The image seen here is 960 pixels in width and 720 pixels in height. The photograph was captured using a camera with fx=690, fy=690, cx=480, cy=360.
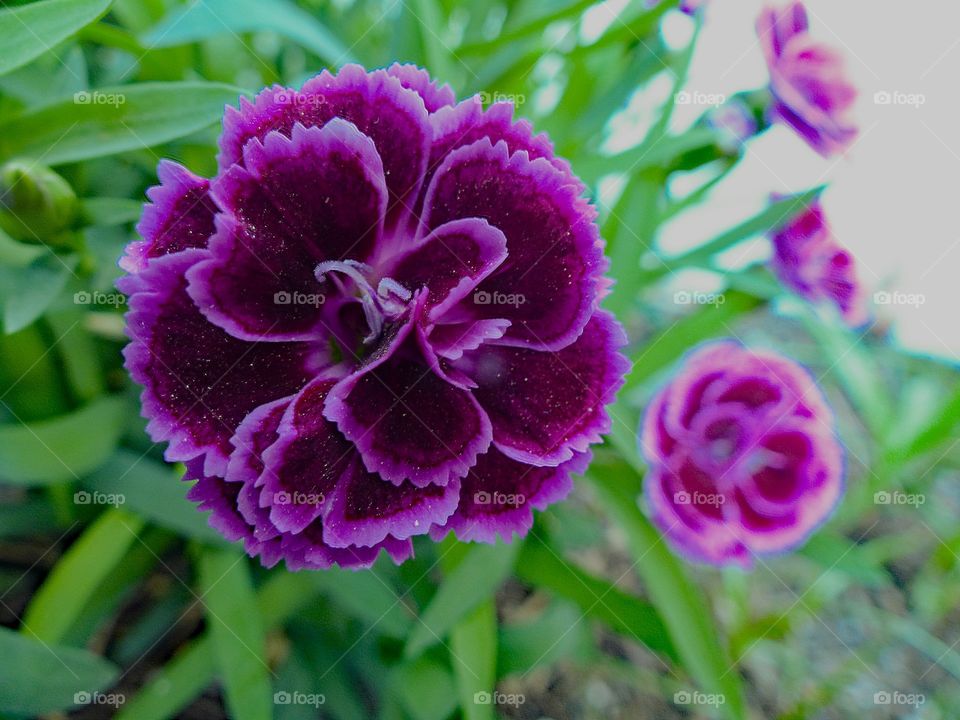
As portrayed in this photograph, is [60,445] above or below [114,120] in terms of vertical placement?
below

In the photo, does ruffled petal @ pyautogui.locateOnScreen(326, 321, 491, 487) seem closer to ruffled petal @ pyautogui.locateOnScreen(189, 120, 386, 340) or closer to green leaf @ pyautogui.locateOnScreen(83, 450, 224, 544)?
ruffled petal @ pyautogui.locateOnScreen(189, 120, 386, 340)

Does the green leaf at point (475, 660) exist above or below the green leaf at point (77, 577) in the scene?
above

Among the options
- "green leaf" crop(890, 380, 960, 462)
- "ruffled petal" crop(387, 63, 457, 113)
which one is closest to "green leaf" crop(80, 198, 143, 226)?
"ruffled petal" crop(387, 63, 457, 113)

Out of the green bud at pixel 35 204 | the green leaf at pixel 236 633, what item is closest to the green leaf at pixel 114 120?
the green bud at pixel 35 204

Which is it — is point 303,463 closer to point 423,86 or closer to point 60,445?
point 423,86

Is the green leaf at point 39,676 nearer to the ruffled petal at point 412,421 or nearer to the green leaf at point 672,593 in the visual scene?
the ruffled petal at point 412,421

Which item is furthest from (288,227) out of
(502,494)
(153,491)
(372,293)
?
(153,491)

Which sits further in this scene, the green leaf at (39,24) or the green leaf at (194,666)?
the green leaf at (194,666)

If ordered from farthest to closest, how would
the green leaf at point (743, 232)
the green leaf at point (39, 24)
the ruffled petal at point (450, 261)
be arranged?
the green leaf at point (743, 232)
the green leaf at point (39, 24)
the ruffled petal at point (450, 261)
